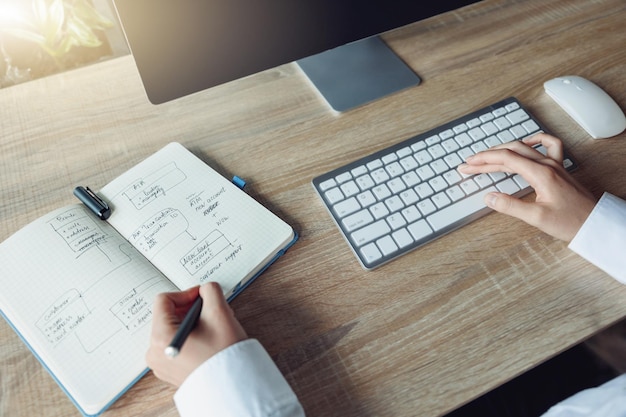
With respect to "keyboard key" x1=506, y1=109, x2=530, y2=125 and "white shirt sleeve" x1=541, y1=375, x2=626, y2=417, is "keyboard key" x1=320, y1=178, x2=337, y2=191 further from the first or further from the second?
"white shirt sleeve" x1=541, y1=375, x2=626, y2=417

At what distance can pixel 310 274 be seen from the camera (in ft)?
2.06

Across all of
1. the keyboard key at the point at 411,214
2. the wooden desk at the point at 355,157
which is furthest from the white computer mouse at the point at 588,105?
the keyboard key at the point at 411,214

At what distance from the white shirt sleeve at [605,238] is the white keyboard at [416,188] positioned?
9 centimetres

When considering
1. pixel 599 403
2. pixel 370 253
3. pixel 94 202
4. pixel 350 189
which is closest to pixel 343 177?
pixel 350 189

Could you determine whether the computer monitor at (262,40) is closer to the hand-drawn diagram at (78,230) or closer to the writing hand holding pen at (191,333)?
the hand-drawn diagram at (78,230)

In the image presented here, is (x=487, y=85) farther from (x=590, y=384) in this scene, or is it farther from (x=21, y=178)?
(x=21, y=178)

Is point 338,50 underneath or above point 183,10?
underneath

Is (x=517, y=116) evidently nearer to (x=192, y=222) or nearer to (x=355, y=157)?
(x=355, y=157)

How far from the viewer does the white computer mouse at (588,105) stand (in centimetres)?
75

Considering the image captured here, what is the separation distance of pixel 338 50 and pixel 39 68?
0.58 metres

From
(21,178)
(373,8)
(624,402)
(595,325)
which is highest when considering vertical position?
(373,8)

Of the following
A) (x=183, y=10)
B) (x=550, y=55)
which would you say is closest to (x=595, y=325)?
(x=550, y=55)

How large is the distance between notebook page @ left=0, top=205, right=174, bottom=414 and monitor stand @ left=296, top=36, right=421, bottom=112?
0.40m

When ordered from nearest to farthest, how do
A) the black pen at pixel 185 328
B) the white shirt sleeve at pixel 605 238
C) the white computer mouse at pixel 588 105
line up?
the black pen at pixel 185 328 < the white shirt sleeve at pixel 605 238 < the white computer mouse at pixel 588 105
